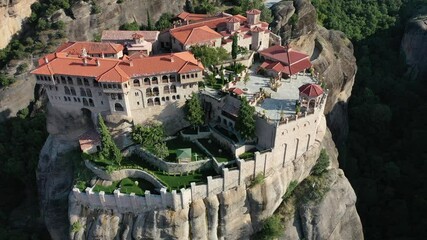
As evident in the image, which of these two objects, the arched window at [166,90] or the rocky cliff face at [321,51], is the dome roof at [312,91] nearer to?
the arched window at [166,90]

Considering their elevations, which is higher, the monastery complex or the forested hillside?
the monastery complex

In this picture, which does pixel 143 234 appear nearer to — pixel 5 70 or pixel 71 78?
pixel 71 78

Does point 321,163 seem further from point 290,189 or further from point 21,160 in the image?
point 21,160

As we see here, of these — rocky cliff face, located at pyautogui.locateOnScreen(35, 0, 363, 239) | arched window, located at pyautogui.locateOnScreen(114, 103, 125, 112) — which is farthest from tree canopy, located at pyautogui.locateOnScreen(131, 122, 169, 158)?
rocky cliff face, located at pyautogui.locateOnScreen(35, 0, 363, 239)

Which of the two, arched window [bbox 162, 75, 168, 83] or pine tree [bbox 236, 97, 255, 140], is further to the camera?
arched window [bbox 162, 75, 168, 83]

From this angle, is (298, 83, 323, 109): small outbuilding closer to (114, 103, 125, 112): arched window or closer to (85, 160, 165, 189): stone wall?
(85, 160, 165, 189): stone wall

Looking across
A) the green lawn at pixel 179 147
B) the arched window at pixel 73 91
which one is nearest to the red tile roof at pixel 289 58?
the green lawn at pixel 179 147

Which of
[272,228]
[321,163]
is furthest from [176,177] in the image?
[321,163]
